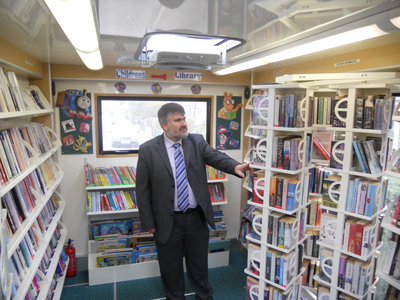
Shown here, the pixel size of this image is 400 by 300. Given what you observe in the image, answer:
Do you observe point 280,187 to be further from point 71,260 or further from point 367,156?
point 71,260

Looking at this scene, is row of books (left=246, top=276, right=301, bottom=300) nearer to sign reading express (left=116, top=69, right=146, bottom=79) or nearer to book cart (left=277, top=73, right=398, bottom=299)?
book cart (left=277, top=73, right=398, bottom=299)

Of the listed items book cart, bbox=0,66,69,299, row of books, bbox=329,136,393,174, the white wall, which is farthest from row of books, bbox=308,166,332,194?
book cart, bbox=0,66,69,299

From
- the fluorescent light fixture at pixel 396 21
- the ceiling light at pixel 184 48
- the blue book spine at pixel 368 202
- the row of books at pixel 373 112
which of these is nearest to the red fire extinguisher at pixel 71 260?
the ceiling light at pixel 184 48

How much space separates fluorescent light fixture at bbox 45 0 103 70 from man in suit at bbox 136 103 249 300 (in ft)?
3.13

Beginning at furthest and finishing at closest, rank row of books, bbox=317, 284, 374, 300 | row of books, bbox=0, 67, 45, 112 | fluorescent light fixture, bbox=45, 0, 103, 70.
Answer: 1. row of books, bbox=317, 284, 374, 300
2. row of books, bbox=0, 67, 45, 112
3. fluorescent light fixture, bbox=45, 0, 103, 70

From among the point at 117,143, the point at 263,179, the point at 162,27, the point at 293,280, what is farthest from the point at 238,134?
the point at 162,27

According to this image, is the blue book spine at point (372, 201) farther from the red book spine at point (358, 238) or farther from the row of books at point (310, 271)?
the row of books at point (310, 271)

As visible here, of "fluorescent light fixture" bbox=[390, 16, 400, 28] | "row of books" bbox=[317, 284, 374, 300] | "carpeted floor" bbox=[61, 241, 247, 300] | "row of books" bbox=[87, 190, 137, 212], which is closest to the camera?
"fluorescent light fixture" bbox=[390, 16, 400, 28]

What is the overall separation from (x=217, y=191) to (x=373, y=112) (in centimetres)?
220

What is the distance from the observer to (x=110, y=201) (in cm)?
342

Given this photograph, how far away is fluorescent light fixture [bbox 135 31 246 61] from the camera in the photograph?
5.66 ft

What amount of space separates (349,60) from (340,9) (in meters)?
1.43

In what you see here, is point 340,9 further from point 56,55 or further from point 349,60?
point 56,55

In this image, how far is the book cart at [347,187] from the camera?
6.77 feet
